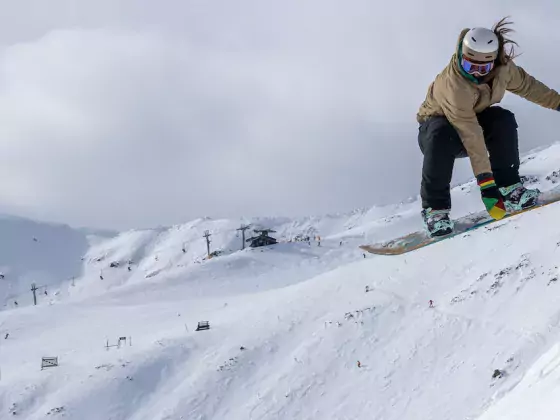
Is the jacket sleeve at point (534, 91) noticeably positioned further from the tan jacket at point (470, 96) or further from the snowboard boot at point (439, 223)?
the snowboard boot at point (439, 223)

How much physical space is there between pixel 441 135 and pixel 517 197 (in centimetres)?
141

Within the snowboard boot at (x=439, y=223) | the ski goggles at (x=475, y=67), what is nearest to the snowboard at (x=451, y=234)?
the snowboard boot at (x=439, y=223)

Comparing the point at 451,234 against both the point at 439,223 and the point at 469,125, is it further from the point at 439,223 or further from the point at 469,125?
the point at 469,125

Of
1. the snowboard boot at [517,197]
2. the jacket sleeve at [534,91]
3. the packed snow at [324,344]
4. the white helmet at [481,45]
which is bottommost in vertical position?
the packed snow at [324,344]

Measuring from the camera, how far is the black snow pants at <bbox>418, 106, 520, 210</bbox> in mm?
7137

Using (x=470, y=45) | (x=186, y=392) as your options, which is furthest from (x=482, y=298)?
(x=470, y=45)

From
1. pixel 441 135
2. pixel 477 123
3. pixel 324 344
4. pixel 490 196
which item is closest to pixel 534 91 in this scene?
pixel 477 123

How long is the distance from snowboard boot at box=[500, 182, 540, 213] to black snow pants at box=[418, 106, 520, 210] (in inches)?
3.2

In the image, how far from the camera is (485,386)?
66.6 feet

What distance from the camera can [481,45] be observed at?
6363 mm

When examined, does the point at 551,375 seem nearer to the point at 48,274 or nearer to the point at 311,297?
the point at 311,297

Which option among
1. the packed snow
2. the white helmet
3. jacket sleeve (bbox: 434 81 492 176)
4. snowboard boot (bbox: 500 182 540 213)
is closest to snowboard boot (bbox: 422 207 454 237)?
snowboard boot (bbox: 500 182 540 213)

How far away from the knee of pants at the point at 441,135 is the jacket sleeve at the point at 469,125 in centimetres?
30

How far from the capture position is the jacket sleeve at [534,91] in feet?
24.1
